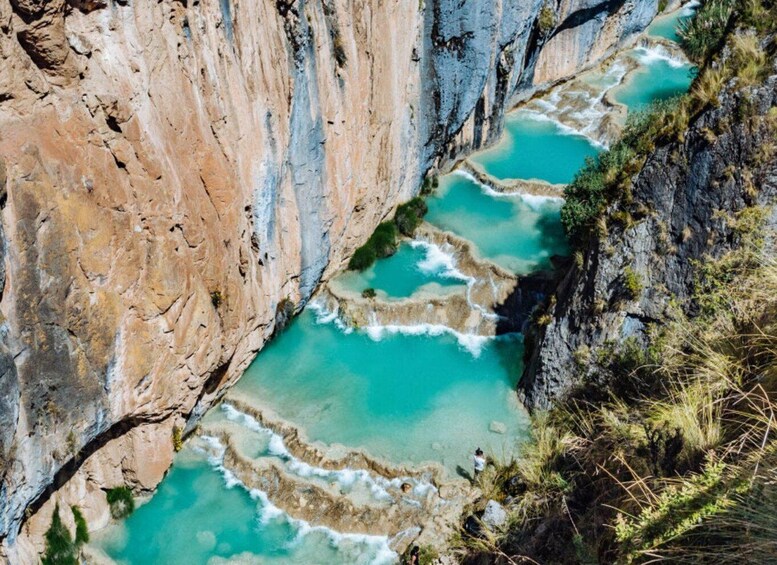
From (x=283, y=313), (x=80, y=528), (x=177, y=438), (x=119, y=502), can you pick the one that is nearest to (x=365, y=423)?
(x=283, y=313)

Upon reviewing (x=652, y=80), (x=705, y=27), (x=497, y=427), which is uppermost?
(x=705, y=27)

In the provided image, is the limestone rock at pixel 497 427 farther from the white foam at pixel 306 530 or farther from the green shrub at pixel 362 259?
the green shrub at pixel 362 259

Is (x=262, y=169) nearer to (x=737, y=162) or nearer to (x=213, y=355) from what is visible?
(x=213, y=355)

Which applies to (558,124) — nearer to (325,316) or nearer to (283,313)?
(325,316)

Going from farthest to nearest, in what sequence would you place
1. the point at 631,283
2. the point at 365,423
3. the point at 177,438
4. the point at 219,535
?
1. the point at 365,423
2. the point at 177,438
3. the point at 219,535
4. the point at 631,283

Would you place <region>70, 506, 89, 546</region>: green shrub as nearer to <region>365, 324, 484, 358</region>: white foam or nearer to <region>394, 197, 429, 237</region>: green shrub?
<region>365, 324, 484, 358</region>: white foam

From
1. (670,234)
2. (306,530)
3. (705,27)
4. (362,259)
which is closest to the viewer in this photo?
(670,234)
